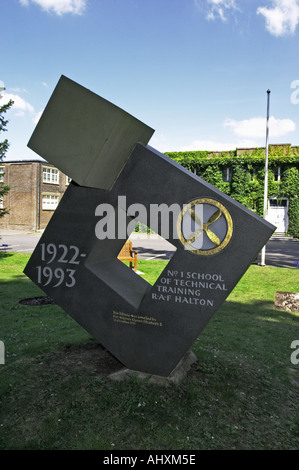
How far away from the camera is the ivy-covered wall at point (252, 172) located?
3145cm

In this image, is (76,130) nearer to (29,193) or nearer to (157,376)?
(157,376)

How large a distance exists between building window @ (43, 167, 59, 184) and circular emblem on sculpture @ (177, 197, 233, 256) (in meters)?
34.6

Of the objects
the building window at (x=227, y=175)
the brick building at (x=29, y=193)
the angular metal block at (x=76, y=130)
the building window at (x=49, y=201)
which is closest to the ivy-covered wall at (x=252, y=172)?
the building window at (x=227, y=175)

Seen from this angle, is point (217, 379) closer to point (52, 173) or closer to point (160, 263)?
point (160, 263)

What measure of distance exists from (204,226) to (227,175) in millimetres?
30224

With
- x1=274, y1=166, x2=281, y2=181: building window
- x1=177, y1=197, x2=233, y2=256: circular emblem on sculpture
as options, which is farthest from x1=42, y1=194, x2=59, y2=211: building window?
x1=177, y1=197, x2=233, y2=256: circular emblem on sculpture

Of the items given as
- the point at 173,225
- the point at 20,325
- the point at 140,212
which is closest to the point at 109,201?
the point at 140,212

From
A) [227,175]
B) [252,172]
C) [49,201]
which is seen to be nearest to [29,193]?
[49,201]

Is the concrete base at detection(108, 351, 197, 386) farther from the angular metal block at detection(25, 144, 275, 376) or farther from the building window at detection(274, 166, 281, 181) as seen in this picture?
the building window at detection(274, 166, 281, 181)

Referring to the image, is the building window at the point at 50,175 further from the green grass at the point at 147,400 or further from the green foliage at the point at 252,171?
the green grass at the point at 147,400

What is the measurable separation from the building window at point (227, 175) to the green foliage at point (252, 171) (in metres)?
0.20

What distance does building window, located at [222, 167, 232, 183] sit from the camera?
33.3m

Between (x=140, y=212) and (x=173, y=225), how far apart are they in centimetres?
50

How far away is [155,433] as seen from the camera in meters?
3.81
